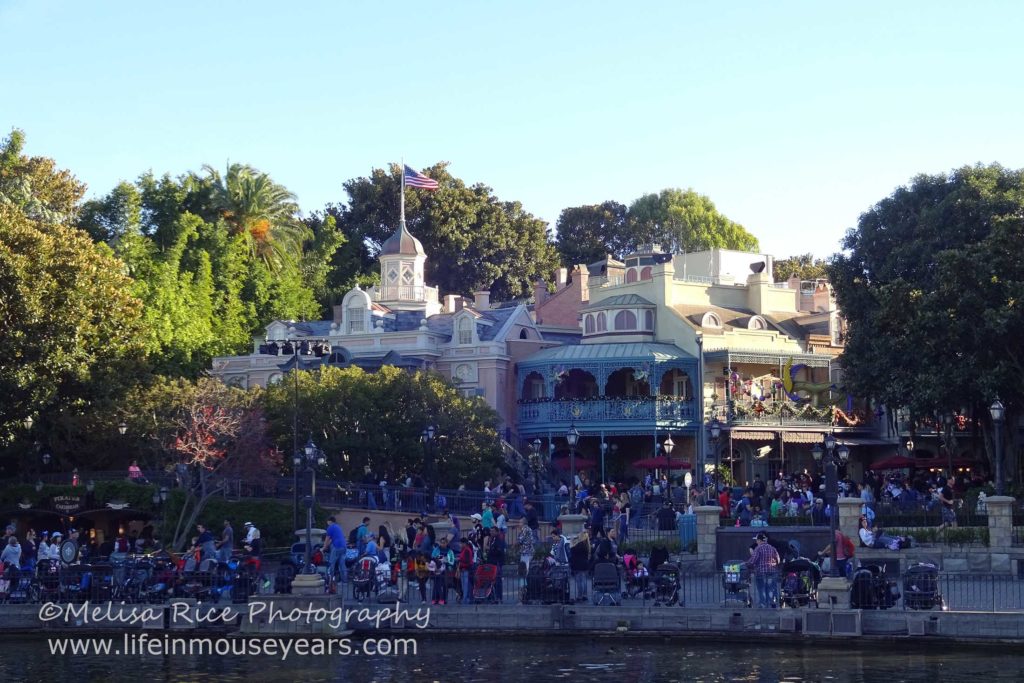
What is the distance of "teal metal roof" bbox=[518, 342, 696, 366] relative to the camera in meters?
51.3

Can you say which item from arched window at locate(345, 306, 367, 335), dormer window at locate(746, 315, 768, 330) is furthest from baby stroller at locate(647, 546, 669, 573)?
arched window at locate(345, 306, 367, 335)

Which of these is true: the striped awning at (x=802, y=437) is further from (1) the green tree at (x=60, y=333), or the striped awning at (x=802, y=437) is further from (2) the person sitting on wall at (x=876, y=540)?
(1) the green tree at (x=60, y=333)

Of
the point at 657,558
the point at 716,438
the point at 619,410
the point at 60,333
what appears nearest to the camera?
the point at 657,558

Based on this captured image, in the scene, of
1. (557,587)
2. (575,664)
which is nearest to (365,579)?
(557,587)

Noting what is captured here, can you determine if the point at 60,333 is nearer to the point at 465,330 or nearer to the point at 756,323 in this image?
the point at 465,330

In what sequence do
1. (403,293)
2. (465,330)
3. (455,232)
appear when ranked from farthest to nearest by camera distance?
(455,232), (403,293), (465,330)

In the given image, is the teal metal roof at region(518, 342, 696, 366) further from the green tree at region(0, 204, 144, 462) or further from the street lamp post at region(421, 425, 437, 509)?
the green tree at region(0, 204, 144, 462)

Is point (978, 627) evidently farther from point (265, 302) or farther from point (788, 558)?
point (265, 302)

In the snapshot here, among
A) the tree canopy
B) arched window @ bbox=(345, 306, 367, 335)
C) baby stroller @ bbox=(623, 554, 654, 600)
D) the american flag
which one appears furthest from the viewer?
the tree canopy

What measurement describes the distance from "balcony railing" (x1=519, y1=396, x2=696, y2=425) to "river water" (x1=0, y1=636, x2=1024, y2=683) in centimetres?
2406

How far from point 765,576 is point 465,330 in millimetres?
28525

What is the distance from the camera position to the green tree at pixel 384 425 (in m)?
44.5

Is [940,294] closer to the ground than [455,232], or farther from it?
closer to the ground

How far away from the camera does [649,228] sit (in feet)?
293
